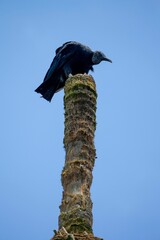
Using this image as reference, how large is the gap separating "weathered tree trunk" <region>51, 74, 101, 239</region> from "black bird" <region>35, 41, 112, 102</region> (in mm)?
1565


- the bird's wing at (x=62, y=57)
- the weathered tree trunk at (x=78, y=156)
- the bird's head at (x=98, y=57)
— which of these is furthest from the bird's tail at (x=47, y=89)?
the weathered tree trunk at (x=78, y=156)

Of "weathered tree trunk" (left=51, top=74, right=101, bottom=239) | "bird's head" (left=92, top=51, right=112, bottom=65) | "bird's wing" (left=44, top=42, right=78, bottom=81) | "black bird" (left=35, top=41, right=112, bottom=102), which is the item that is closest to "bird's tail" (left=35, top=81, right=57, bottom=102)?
"black bird" (left=35, top=41, right=112, bottom=102)

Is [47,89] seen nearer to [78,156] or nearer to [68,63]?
[68,63]

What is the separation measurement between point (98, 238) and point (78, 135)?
5.61 feet

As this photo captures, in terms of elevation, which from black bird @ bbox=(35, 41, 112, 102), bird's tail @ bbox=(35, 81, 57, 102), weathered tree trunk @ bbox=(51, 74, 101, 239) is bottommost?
weathered tree trunk @ bbox=(51, 74, 101, 239)

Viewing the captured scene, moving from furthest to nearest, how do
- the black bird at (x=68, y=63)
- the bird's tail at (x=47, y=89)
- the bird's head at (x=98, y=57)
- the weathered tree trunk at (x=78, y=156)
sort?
the bird's tail at (x=47, y=89), the bird's head at (x=98, y=57), the black bird at (x=68, y=63), the weathered tree trunk at (x=78, y=156)

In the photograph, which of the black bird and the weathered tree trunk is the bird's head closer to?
the black bird

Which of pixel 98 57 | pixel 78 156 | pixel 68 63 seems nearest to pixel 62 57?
pixel 68 63

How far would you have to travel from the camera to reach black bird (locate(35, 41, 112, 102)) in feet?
30.4

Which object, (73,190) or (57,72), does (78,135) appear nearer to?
(73,190)

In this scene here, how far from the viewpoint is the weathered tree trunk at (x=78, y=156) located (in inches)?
235

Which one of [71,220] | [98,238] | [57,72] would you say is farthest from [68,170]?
[57,72]

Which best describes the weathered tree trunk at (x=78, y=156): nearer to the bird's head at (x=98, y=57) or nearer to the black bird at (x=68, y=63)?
the black bird at (x=68, y=63)

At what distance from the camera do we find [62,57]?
9297 mm
